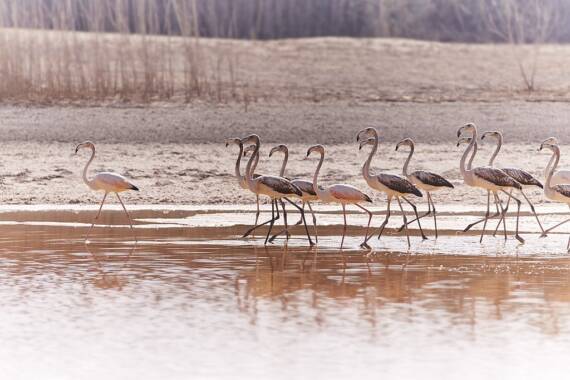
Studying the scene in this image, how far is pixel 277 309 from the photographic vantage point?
8891 millimetres

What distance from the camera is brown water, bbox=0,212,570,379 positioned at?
7254 millimetres

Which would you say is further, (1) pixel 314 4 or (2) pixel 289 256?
(1) pixel 314 4

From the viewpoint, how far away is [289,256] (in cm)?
1175

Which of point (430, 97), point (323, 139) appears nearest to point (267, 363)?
point (323, 139)

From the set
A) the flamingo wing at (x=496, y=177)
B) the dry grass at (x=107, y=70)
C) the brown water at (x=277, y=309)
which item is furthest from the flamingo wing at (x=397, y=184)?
the dry grass at (x=107, y=70)

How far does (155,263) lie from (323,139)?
9720 millimetres

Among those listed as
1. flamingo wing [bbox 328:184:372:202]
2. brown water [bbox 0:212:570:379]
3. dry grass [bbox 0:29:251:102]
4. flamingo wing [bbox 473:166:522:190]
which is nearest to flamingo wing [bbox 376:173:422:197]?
flamingo wing [bbox 328:184:372:202]

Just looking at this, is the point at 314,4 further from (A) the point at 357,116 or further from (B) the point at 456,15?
(A) the point at 357,116

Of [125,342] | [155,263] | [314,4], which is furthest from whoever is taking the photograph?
[314,4]

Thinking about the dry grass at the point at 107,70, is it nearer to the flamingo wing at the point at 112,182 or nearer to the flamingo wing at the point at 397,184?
the flamingo wing at the point at 112,182

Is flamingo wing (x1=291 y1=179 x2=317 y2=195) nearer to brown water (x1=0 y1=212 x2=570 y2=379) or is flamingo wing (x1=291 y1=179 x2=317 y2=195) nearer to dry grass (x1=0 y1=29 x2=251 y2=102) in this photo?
brown water (x1=0 y1=212 x2=570 y2=379)

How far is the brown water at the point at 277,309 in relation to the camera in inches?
286

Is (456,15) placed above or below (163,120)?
above

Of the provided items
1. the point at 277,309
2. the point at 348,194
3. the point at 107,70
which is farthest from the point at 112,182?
the point at 107,70
